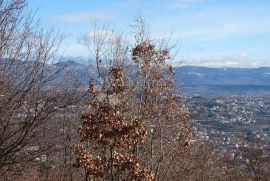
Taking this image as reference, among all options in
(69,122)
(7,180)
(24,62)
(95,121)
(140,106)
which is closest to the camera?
(95,121)

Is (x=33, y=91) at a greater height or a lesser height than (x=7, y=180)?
greater

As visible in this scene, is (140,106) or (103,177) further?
(140,106)

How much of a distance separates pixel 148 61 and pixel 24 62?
509 centimetres

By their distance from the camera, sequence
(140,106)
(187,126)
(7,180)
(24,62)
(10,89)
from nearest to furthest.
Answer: (10,89) → (24,62) → (7,180) → (140,106) → (187,126)

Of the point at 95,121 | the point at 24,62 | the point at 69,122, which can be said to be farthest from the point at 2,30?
the point at 69,122

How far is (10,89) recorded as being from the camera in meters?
11.0

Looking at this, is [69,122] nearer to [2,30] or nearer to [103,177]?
[2,30]

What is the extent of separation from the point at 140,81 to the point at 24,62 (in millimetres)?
5099

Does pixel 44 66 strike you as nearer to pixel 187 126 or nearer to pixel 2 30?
pixel 2 30

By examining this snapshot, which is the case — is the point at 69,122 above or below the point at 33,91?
below

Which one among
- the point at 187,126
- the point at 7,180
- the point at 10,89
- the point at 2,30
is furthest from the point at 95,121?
the point at 187,126

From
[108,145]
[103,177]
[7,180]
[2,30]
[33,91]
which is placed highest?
[2,30]

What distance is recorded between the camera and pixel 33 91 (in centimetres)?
1159

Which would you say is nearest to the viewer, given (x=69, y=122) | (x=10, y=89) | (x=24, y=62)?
(x=10, y=89)
